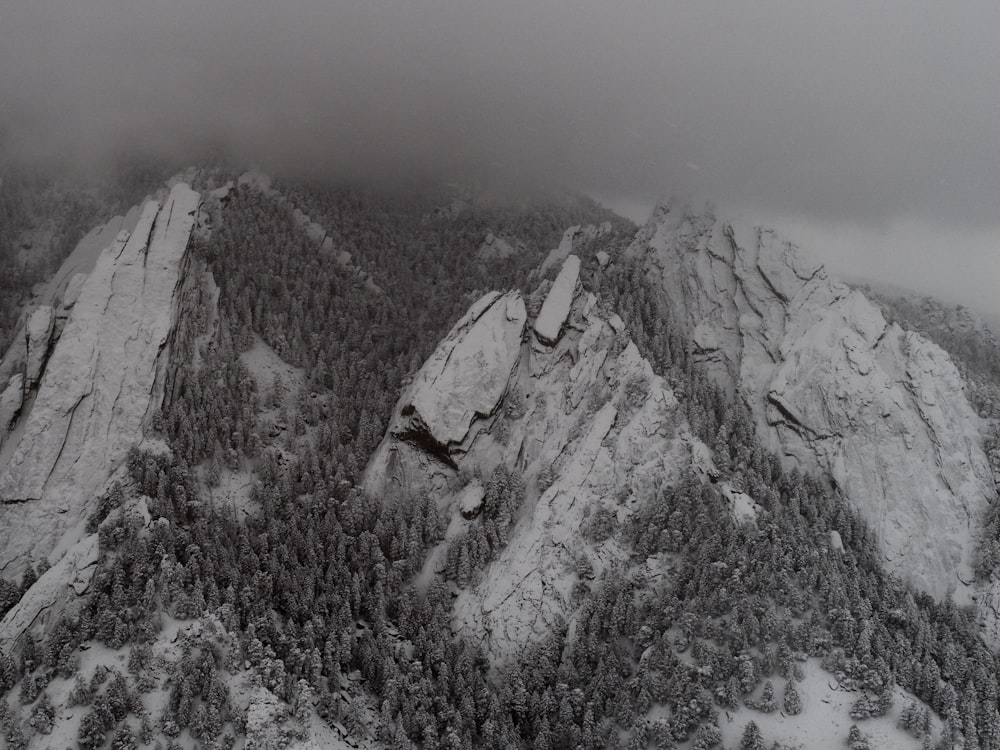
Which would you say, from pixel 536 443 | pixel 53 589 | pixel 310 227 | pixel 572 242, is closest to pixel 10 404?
pixel 53 589

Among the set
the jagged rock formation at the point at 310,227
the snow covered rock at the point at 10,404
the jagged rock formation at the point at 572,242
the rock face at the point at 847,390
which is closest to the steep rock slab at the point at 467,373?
the jagged rock formation at the point at 572,242

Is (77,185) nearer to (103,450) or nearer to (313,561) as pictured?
(103,450)

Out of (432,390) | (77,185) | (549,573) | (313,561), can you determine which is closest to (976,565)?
(549,573)

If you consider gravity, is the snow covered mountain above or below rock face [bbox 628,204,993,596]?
below

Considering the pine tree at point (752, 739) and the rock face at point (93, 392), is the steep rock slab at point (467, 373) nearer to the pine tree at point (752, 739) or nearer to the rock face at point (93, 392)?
the rock face at point (93, 392)

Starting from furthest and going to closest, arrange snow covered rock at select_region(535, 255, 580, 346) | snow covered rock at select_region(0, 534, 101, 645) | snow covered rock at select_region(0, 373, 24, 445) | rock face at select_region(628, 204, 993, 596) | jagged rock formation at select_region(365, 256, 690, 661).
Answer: snow covered rock at select_region(535, 255, 580, 346) < rock face at select_region(628, 204, 993, 596) < snow covered rock at select_region(0, 373, 24, 445) < jagged rock formation at select_region(365, 256, 690, 661) < snow covered rock at select_region(0, 534, 101, 645)

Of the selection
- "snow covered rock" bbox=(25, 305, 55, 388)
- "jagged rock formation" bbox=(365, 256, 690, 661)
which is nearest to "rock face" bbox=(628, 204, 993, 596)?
"jagged rock formation" bbox=(365, 256, 690, 661)

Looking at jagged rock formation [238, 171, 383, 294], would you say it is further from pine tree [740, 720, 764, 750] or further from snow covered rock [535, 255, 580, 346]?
pine tree [740, 720, 764, 750]

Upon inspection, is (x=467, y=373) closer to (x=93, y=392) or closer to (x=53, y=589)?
(x=93, y=392)
